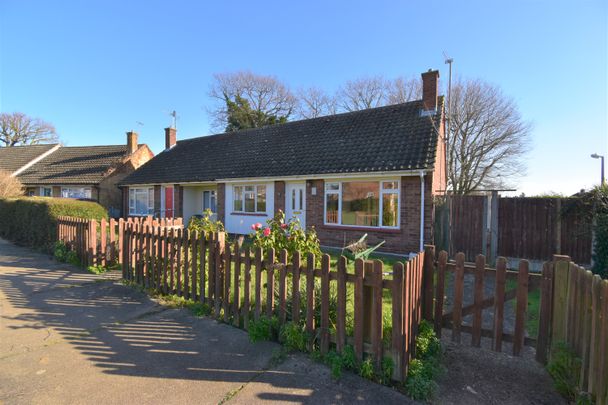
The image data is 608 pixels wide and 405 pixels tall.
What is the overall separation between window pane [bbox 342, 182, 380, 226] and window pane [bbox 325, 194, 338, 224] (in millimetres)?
370

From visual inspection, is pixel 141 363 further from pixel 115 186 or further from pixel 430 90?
pixel 115 186

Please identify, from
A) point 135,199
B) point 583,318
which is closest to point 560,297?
point 583,318

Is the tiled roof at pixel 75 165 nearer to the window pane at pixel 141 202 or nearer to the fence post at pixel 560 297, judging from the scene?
the window pane at pixel 141 202

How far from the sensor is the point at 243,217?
16.4 metres

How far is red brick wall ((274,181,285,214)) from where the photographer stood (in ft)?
48.4

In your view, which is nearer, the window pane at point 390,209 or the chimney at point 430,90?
the window pane at point 390,209

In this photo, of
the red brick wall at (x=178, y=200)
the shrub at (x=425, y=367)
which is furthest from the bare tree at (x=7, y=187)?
the shrub at (x=425, y=367)

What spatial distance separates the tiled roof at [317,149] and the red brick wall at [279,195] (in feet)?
1.91

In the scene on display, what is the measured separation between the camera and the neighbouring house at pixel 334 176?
11.4m

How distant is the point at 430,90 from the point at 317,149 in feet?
17.3

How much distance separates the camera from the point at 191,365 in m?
3.45

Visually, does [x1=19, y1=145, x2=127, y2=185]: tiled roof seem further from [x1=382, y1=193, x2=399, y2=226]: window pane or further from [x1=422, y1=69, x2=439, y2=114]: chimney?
[x1=422, y1=69, x2=439, y2=114]: chimney

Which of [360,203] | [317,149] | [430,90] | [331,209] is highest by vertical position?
[430,90]

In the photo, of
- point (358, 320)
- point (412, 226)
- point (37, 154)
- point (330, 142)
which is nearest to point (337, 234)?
point (412, 226)
